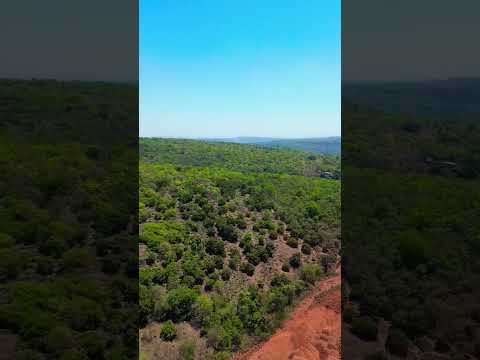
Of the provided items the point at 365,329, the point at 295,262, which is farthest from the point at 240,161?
the point at 365,329

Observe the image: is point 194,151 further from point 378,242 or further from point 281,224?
point 378,242

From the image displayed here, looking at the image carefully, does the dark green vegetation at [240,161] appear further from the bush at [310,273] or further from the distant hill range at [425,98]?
the bush at [310,273]

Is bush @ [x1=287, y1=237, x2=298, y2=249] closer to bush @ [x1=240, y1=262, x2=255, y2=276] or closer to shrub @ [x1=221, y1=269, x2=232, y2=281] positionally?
bush @ [x1=240, y1=262, x2=255, y2=276]

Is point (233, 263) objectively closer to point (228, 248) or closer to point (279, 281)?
point (228, 248)

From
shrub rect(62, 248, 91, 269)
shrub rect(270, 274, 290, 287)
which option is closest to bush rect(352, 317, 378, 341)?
shrub rect(270, 274, 290, 287)

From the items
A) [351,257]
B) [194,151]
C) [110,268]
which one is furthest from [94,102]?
[351,257]

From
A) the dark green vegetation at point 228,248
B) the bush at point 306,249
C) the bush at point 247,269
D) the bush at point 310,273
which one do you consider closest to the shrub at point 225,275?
the dark green vegetation at point 228,248
